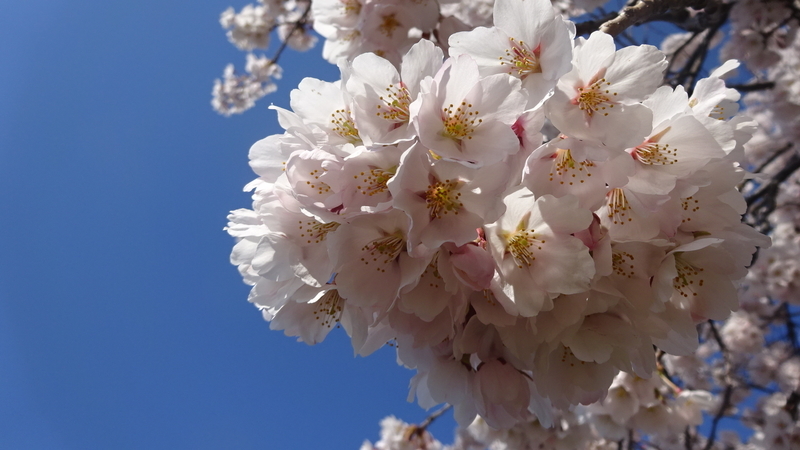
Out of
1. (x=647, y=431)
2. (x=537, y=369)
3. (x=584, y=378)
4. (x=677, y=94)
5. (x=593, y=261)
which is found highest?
(x=677, y=94)

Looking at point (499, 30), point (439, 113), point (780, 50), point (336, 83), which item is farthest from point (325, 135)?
point (780, 50)

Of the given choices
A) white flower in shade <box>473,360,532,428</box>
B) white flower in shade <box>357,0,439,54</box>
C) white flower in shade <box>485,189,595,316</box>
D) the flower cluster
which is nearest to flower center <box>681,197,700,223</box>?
the flower cluster

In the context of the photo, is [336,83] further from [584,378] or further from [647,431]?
[647,431]

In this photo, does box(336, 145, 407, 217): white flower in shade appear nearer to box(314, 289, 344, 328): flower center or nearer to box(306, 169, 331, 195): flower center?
box(306, 169, 331, 195): flower center

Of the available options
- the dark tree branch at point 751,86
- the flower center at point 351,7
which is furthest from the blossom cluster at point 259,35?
the dark tree branch at point 751,86

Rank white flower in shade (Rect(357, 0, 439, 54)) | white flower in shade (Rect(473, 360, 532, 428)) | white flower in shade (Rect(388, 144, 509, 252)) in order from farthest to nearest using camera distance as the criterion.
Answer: white flower in shade (Rect(357, 0, 439, 54)) < white flower in shade (Rect(473, 360, 532, 428)) < white flower in shade (Rect(388, 144, 509, 252))

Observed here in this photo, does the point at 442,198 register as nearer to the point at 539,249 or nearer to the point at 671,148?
the point at 539,249
